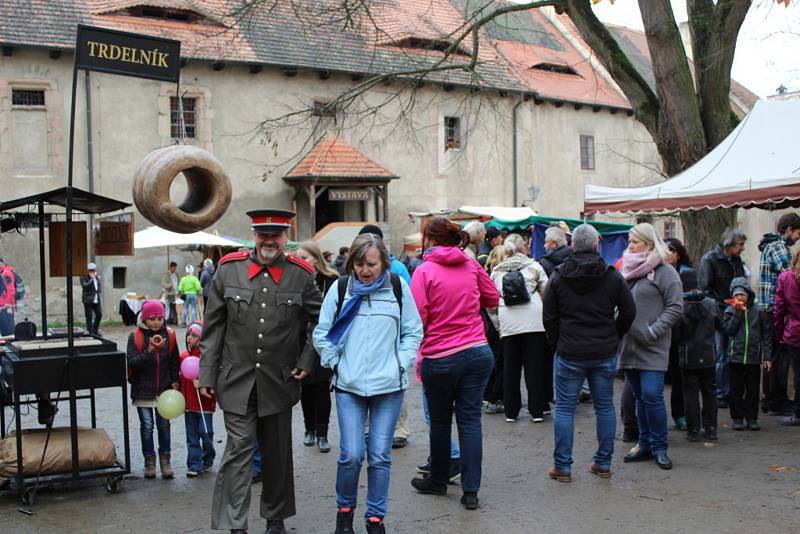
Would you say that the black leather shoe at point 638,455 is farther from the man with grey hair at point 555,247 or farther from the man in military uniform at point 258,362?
the man in military uniform at point 258,362

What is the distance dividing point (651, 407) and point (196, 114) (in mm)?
21944

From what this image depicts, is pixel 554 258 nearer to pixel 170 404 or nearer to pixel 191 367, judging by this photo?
pixel 191 367

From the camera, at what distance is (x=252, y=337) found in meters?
5.41

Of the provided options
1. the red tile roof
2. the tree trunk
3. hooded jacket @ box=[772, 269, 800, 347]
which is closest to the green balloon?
hooded jacket @ box=[772, 269, 800, 347]

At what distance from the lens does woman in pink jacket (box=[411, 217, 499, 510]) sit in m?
5.94

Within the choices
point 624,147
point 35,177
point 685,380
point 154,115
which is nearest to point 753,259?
point 624,147

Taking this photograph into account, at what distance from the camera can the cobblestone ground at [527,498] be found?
5633 mm

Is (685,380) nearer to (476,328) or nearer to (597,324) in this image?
(597,324)

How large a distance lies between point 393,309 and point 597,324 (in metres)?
1.80

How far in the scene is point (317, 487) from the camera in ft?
21.6

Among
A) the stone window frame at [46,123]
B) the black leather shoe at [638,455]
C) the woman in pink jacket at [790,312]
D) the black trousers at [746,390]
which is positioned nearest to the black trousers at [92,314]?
the stone window frame at [46,123]

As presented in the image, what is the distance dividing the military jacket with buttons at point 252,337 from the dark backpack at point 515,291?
3.53 meters

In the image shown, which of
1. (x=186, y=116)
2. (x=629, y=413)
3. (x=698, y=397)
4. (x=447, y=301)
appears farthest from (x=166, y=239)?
(x=447, y=301)

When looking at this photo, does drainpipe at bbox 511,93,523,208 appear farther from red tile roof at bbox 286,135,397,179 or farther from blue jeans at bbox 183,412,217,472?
blue jeans at bbox 183,412,217,472
